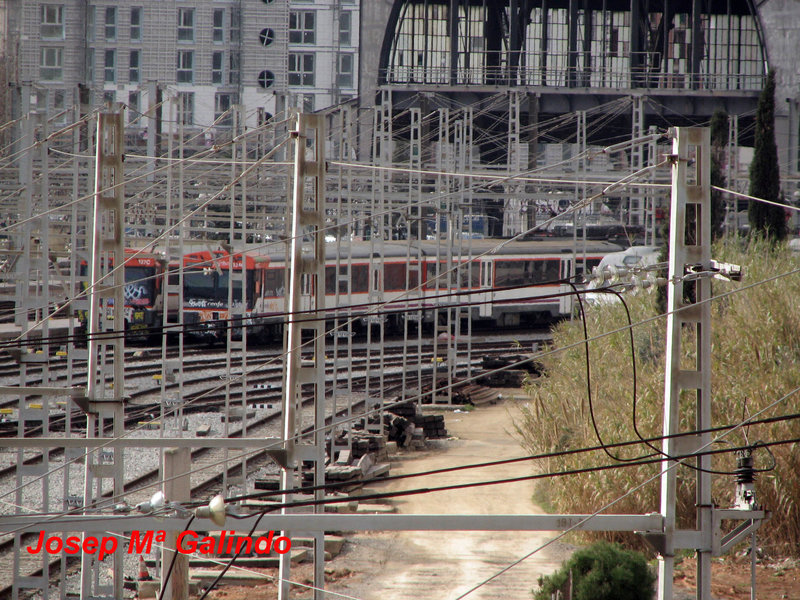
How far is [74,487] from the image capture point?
11172mm

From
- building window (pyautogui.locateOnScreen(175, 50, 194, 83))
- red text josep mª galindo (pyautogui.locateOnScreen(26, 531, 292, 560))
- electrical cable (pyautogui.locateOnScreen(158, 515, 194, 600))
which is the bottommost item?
red text josep mª galindo (pyautogui.locateOnScreen(26, 531, 292, 560))

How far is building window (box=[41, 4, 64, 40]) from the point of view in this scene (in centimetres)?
3469

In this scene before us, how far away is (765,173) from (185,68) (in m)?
23.8

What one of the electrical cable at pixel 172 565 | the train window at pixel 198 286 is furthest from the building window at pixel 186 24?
the electrical cable at pixel 172 565

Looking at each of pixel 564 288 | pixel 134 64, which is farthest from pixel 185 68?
pixel 564 288

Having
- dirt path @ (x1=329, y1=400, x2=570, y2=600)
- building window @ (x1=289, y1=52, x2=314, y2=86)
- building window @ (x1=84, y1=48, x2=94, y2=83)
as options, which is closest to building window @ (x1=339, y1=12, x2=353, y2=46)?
building window @ (x1=289, y1=52, x2=314, y2=86)

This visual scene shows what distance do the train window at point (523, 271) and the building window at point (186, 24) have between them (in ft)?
54.1

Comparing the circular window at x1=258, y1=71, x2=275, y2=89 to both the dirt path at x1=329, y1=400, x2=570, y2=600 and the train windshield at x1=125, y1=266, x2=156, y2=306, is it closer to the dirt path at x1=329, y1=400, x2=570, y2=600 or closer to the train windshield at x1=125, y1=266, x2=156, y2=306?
the train windshield at x1=125, y1=266, x2=156, y2=306

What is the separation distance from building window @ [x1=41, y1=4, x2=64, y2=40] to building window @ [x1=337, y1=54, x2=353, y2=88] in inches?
388

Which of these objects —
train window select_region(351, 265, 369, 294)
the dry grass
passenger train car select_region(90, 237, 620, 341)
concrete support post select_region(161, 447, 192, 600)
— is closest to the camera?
concrete support post select_region(161, 447, 192, 600)

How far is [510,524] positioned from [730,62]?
36.1 m

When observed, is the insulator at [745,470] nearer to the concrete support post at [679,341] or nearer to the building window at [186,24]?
the concrete support post at [679,341]

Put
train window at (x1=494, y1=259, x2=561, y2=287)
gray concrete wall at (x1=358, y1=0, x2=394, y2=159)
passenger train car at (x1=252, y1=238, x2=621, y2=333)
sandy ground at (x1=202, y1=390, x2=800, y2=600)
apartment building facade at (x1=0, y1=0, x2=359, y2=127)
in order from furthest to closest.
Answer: gray concrete wall at (x1=358, y1=0, x2=394, y2=159), apartment building facade at (x1=0, y1=0, x2=359, y2=127), train window at (x1=494, y1=259, x2=561, y2=287), passenger train car at (x1=252, y1=238, x2=621, y2=333), sandy ground at (x1=202, y1=390, x2=800, y2=600)

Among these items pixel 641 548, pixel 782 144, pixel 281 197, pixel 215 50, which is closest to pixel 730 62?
pixel 782 144
